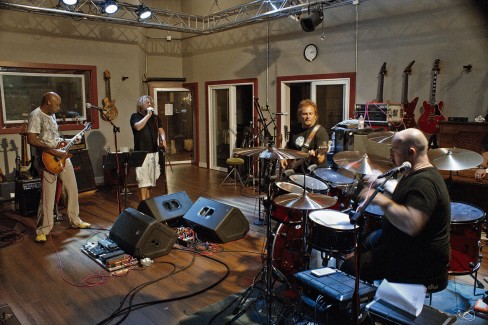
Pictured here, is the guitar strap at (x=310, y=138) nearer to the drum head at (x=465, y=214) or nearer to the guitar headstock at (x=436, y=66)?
the drum head at (x=465, y=214)

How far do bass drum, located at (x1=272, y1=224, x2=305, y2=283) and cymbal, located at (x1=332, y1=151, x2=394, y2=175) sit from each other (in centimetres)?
74

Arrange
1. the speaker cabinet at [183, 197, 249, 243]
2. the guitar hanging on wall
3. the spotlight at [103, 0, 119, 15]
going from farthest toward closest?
the guitar hanging on wall → the spotlight at [103, 0, 119, 15] → the speaker cabinet at [183, 197, 249, 243]

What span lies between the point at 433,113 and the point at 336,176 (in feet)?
9.36

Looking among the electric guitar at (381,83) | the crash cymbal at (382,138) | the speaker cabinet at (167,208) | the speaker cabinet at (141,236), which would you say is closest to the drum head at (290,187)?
the crash cymbal at (382,138)

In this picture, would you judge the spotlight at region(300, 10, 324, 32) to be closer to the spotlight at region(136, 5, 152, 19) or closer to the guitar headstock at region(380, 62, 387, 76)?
the guitar headstock at region(380, 62, 387, 76)

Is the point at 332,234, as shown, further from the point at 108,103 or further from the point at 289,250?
the point at 108,103

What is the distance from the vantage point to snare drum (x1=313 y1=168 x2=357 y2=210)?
11.2ft

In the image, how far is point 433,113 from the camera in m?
5.55

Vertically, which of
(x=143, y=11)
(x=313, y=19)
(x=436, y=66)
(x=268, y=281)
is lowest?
(x=268, y=281)

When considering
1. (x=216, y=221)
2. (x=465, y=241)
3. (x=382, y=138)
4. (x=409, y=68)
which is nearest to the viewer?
(x=465, y=241)

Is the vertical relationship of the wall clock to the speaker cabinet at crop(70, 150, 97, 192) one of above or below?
above

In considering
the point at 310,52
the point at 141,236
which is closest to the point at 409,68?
the point at 310,52

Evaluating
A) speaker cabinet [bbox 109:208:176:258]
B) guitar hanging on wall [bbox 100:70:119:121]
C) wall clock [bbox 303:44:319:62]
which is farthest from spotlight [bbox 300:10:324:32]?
guitar hanging on wall [bbox 100:70:119:121]

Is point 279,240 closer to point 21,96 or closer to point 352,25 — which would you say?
point 352,25
